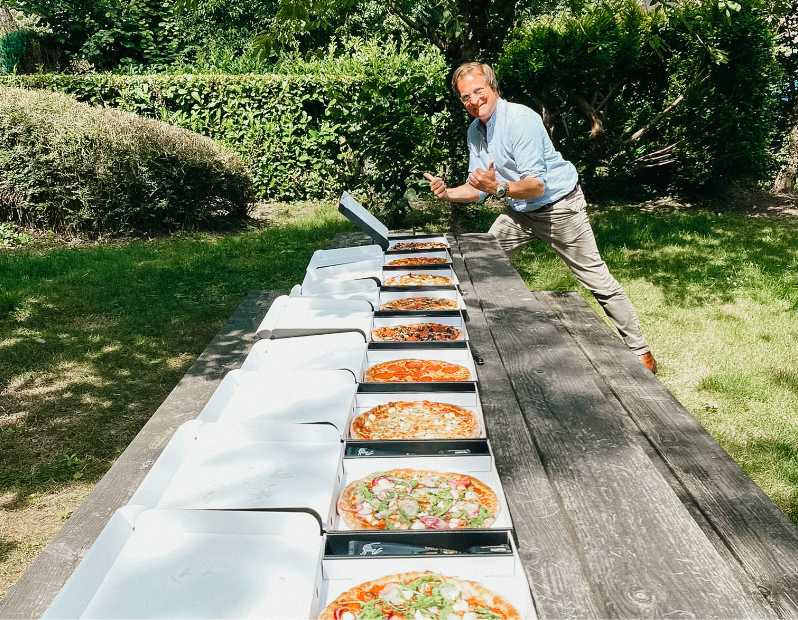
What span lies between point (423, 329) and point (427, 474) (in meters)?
1.12

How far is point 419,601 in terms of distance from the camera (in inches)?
58.3

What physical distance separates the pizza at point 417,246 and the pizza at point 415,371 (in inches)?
79.8

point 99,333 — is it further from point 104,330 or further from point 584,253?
point 584,253

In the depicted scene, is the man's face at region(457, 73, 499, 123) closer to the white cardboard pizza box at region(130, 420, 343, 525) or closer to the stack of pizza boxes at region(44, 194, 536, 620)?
the stack of pizza boxes at region(44, 194, 536, 620)

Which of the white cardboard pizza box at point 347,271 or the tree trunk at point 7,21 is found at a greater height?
the tree trunk at point 7,21

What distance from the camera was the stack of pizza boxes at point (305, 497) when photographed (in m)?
1.50

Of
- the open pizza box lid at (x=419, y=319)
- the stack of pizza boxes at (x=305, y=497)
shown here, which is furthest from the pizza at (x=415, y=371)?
the open pizza box lid at (x=419, y=319)

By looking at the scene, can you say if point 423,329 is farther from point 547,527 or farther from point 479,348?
point 547,527

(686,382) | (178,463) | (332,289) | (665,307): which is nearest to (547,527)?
(178,463)

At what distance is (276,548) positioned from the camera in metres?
1.62

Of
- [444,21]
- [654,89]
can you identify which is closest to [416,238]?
[444,21]

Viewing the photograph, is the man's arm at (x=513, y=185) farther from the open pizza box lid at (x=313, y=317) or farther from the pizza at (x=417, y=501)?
the pizza at (x=417, y=501)

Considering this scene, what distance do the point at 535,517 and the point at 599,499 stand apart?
20cm

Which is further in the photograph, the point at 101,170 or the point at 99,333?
the point at 101,170
